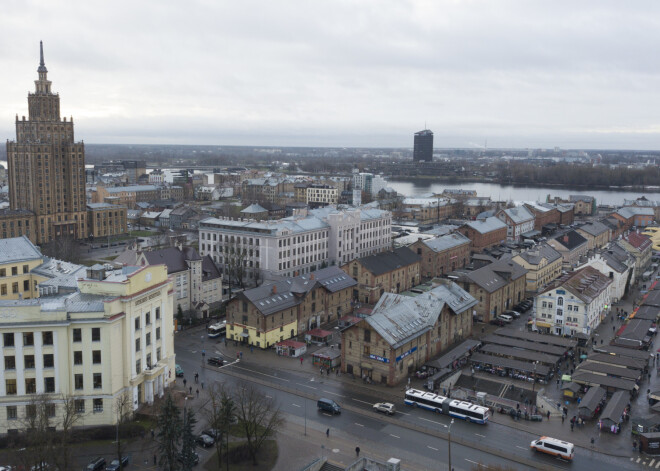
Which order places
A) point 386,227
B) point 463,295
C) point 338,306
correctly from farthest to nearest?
point 386,227 < point 338,306 < point 463,295

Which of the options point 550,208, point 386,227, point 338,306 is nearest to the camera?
point 338,306

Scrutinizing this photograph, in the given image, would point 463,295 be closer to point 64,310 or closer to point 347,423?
point 347,423

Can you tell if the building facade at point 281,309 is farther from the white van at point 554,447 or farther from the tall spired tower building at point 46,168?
the tall spired tower building at point 46,168

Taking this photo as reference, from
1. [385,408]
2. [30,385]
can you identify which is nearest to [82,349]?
[30,385]

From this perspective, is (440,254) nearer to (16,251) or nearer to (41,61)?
(16,251)

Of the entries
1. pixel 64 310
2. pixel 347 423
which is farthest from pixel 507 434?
pixel 64 310

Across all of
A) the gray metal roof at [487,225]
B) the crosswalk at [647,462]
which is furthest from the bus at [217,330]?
the gray metal roof at [487,225]

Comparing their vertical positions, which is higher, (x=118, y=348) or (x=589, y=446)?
(x=118, y=348)
